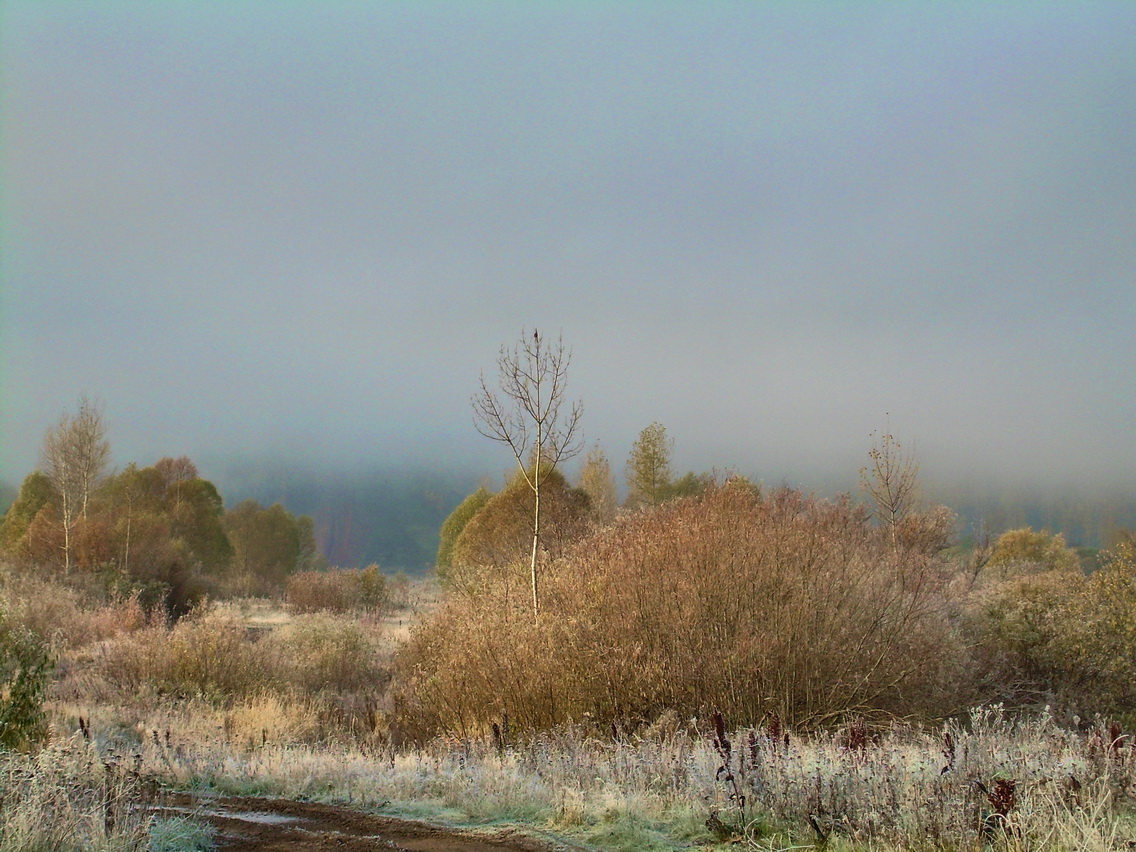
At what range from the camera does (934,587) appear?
528 inches

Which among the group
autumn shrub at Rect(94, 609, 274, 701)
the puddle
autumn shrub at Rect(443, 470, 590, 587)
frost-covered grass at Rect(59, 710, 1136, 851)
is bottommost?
autumn shrub at Rect(94, 609, 274, 701)

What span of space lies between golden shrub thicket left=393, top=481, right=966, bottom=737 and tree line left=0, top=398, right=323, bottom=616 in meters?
17.2

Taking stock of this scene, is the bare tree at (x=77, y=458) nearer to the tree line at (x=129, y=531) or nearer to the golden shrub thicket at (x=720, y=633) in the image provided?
the tree line at (x=129, y=531)

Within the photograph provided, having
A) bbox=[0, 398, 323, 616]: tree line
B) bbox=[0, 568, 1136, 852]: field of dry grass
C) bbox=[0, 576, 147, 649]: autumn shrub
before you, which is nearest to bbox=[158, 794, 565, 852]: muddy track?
bbox=[0, 568, 1136, 852]: field of dry grass

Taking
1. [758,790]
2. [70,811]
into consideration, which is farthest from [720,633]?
[70,811]

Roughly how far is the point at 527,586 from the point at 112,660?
9.01 meters

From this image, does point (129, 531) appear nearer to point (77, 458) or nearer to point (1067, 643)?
point (77, 458)

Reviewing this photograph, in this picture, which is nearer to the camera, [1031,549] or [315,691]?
[315,691]

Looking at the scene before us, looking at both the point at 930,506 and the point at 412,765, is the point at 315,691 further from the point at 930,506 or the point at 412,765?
the point at 930,506

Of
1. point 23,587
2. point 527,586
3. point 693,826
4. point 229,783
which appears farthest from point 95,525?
point 693,826

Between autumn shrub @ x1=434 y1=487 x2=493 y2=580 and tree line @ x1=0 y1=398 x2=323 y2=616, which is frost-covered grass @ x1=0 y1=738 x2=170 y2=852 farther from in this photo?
autumn shrub @ x1=434 y1=487 x2=493 y2=580

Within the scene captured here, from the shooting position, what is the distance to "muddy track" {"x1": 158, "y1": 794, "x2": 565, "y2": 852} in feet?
19.4

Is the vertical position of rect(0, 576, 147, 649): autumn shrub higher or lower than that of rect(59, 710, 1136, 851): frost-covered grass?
lower

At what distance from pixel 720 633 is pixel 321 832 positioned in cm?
597
